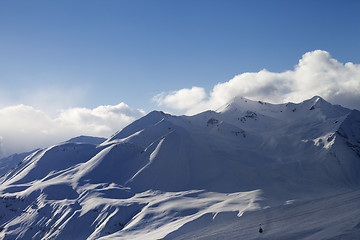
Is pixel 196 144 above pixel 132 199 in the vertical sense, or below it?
above

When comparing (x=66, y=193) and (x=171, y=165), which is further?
(x=171, y=165)

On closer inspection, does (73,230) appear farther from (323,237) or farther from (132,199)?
(323,237)

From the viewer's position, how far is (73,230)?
120 metres

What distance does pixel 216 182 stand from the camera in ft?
512

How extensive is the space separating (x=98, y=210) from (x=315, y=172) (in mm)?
117742

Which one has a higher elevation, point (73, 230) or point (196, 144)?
point (196, 144)

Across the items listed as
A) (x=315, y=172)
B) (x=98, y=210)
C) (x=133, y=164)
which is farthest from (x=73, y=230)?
(x=315, y=172)

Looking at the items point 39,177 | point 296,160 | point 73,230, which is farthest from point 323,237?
point 39,177

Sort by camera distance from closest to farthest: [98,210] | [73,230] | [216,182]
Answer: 1. [73,230]
2. [98,210]
3. [216,182]

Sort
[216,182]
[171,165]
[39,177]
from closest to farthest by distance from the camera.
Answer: [216,182] < [171,165] < [39,177]

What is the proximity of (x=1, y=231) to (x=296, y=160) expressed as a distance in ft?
531

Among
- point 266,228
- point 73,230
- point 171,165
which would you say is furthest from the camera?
point 171,165

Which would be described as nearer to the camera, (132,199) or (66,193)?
(132,199)

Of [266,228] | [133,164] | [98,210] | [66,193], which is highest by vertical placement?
[133,164]
